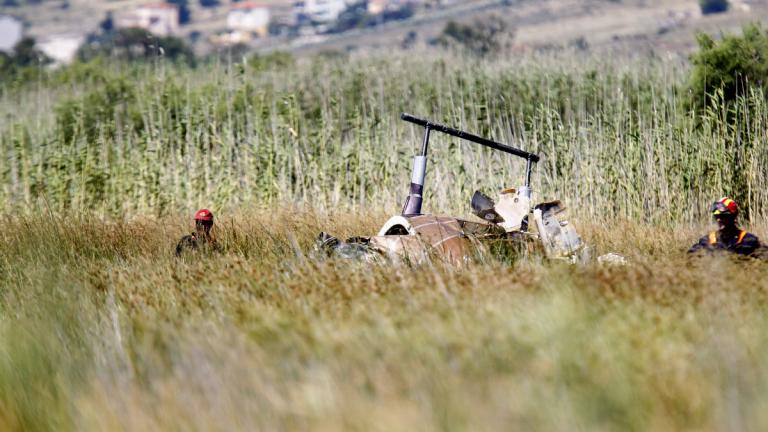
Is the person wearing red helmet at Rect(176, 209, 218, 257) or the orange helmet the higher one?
the orange helmet

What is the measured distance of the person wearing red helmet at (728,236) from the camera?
27.4 feet

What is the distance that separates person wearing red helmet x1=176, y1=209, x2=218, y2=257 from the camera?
9.58m

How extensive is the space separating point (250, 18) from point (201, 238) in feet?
549

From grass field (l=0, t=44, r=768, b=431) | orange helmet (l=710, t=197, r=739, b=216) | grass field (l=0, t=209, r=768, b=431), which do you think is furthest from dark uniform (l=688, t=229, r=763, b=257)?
grass field (l=0, t=209, r=768, b=431)

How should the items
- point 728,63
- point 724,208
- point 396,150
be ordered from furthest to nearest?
1. point 728,63
2. point 396,150
3. point 724,208

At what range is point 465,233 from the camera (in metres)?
8.53

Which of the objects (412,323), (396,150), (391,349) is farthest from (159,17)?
(391,349)

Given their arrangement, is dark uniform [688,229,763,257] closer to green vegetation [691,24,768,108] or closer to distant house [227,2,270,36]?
green vegetation [691,24,768,108]

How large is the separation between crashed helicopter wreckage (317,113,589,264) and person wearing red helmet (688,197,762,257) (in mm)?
915

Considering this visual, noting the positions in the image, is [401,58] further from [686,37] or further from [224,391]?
[686,37]

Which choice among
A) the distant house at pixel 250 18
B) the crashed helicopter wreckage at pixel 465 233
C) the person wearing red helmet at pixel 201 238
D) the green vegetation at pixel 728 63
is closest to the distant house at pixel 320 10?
the distant house at pixel 250 18

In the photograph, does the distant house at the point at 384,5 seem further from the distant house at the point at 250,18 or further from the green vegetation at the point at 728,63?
the green vegetation at the point at 728,63

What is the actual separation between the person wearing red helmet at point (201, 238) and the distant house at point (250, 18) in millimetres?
154484

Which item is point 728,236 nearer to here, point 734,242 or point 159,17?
point 734,242
